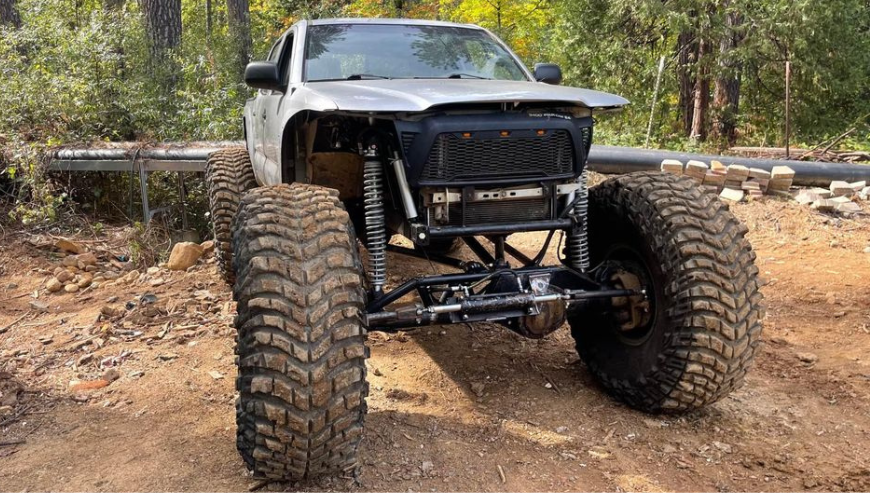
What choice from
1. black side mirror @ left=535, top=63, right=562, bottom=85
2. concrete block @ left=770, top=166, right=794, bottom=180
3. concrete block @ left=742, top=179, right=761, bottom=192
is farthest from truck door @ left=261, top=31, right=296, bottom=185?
concrete block @ left=770, top=166, right=794, bottom=180

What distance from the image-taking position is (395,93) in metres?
3.89

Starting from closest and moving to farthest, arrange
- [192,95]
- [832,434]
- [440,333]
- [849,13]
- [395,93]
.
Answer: [395,93] < [832,434] < [440,333] < [192,95] < [849,13]

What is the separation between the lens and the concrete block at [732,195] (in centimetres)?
927

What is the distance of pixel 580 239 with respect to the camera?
4.42 meters

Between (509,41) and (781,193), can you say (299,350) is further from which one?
(509,41)

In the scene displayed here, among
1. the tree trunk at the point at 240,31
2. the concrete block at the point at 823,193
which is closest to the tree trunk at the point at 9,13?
the tree trunk at the point at 240,31

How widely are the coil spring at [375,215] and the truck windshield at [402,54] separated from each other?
3.76 ft

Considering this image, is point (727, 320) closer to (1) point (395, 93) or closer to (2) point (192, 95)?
(1) point (395, 93)

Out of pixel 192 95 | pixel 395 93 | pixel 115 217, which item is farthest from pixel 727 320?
pixel 192 95

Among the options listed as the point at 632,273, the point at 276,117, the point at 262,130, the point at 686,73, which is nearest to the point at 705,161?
the point at 686,73

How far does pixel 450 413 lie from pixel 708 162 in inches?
264

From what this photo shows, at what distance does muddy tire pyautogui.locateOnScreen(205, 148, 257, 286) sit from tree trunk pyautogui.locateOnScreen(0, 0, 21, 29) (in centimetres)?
940

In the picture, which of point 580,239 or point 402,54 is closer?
point 580,239

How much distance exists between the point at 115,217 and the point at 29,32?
162 inches
